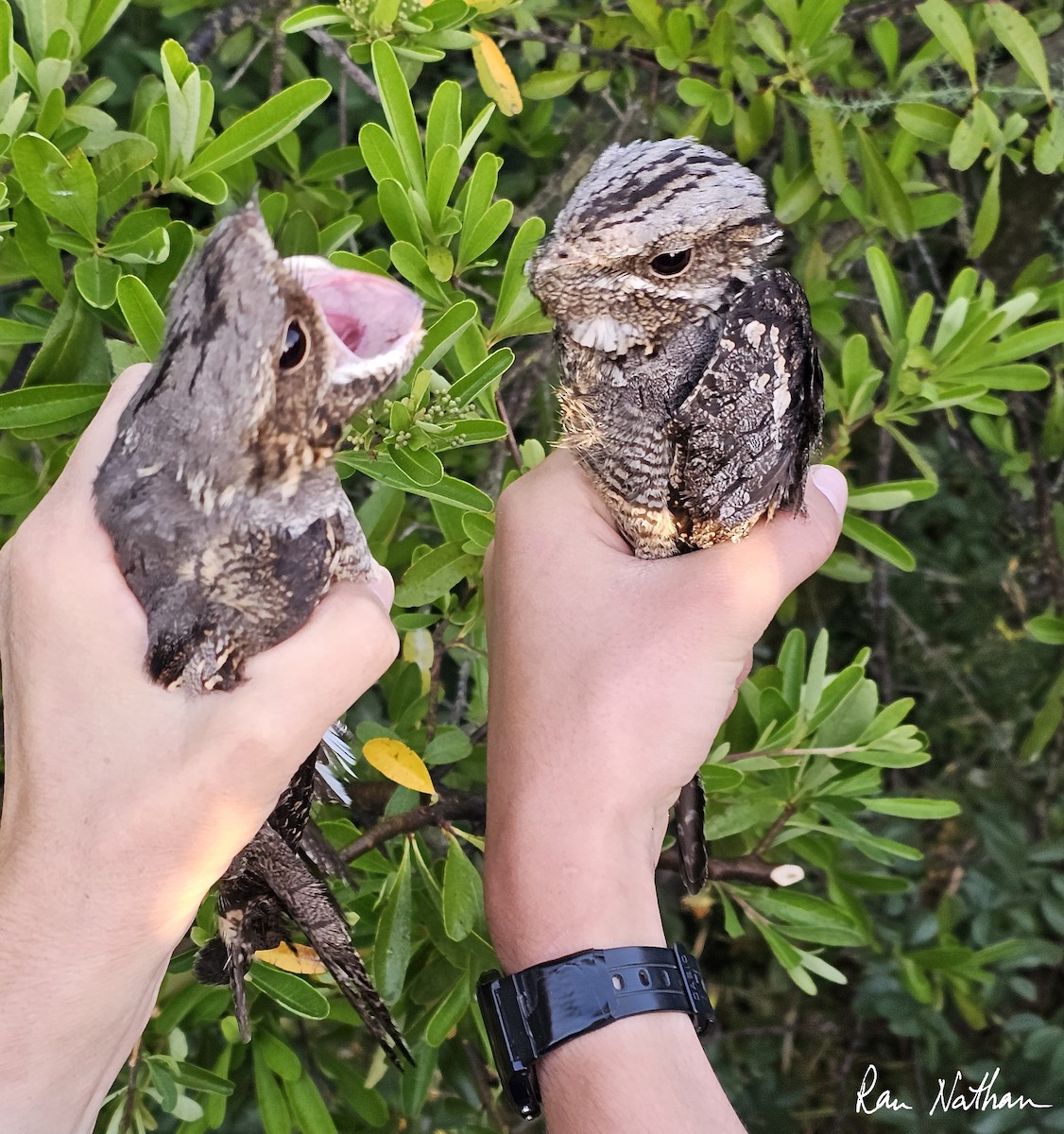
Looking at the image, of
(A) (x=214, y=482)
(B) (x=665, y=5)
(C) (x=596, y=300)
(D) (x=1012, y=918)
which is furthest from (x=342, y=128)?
(D) (x=1012, y=918)

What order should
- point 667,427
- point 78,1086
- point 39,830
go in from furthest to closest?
point 667,427 < point 78,1086 < point 39,830

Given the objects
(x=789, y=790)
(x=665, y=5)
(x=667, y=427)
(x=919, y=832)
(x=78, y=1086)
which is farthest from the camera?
(x=919, y=832)

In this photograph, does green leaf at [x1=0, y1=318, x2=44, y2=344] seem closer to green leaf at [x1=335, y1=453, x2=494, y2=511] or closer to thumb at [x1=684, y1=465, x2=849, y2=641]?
green leaf at [x1=335, y1=453, x2=494, y2=511]

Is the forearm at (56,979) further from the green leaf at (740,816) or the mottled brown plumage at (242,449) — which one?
the green leaf at (740,816)

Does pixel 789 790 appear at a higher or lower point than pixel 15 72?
lower

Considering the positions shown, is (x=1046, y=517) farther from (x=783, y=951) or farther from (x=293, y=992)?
(x=293, y=992)

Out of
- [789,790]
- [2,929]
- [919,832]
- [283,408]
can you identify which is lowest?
[919,832]

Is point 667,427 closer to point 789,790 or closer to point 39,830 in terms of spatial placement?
point 789,790
